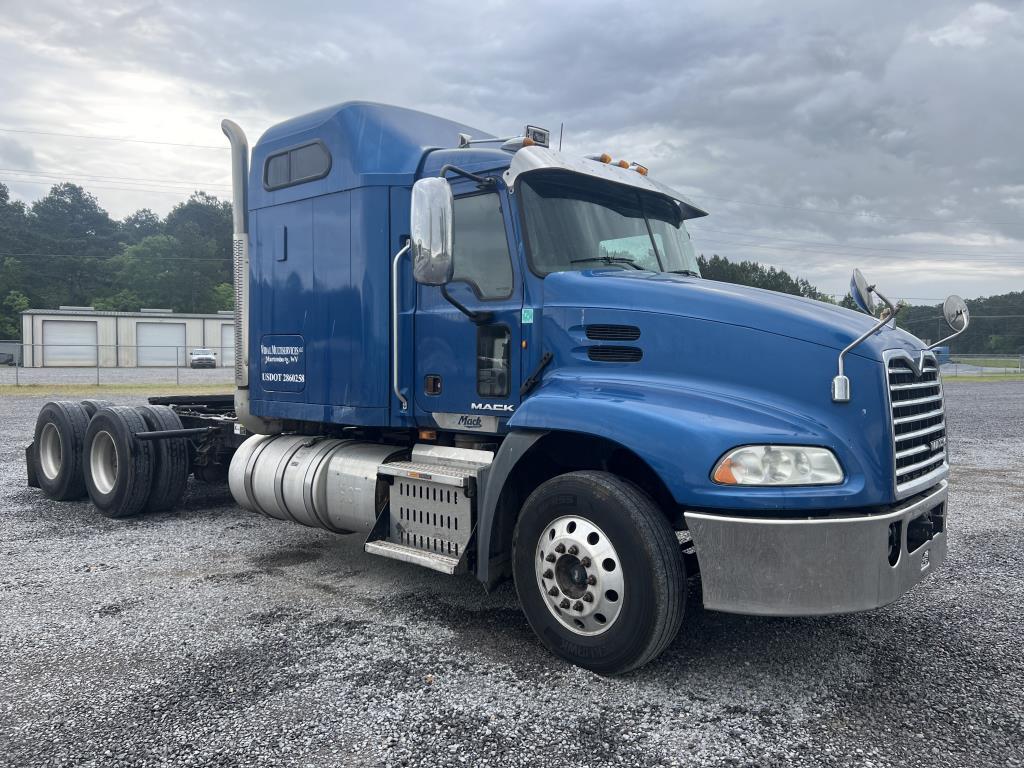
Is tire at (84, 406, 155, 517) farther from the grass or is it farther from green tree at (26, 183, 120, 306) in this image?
green tree at (26, 183, 120, 306)

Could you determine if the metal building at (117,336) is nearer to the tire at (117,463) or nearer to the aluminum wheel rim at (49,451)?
the aluminum wheel rim at (49,451)

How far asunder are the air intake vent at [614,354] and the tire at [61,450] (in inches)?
255

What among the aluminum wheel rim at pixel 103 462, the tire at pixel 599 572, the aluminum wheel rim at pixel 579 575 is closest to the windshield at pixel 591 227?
the tire at pixel 599 572

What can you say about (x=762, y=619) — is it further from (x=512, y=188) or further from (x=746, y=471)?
(x=512, y=188)

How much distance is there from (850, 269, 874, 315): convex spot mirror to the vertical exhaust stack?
15.7ft

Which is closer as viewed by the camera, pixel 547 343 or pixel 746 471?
pixel 746 471

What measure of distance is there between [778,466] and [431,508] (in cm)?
236

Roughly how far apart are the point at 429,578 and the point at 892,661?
10.2 ft

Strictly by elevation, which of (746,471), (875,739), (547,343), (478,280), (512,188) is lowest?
(875,739)

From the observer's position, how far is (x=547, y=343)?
4.65 m

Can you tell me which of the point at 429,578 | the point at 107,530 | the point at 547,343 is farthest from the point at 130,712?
the point at 107,530

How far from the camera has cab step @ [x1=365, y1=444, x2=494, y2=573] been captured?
192 inches

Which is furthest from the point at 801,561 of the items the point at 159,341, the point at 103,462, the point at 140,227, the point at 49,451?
the point at 140,227

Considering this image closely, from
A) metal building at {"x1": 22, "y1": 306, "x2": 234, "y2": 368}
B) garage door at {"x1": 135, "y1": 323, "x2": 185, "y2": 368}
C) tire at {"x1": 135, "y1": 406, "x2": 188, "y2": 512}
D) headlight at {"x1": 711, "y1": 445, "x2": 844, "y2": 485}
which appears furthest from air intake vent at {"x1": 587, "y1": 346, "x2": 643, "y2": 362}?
garage door at {"x1": 135, "y1": 323, "x2": 185, "y2": 368}
